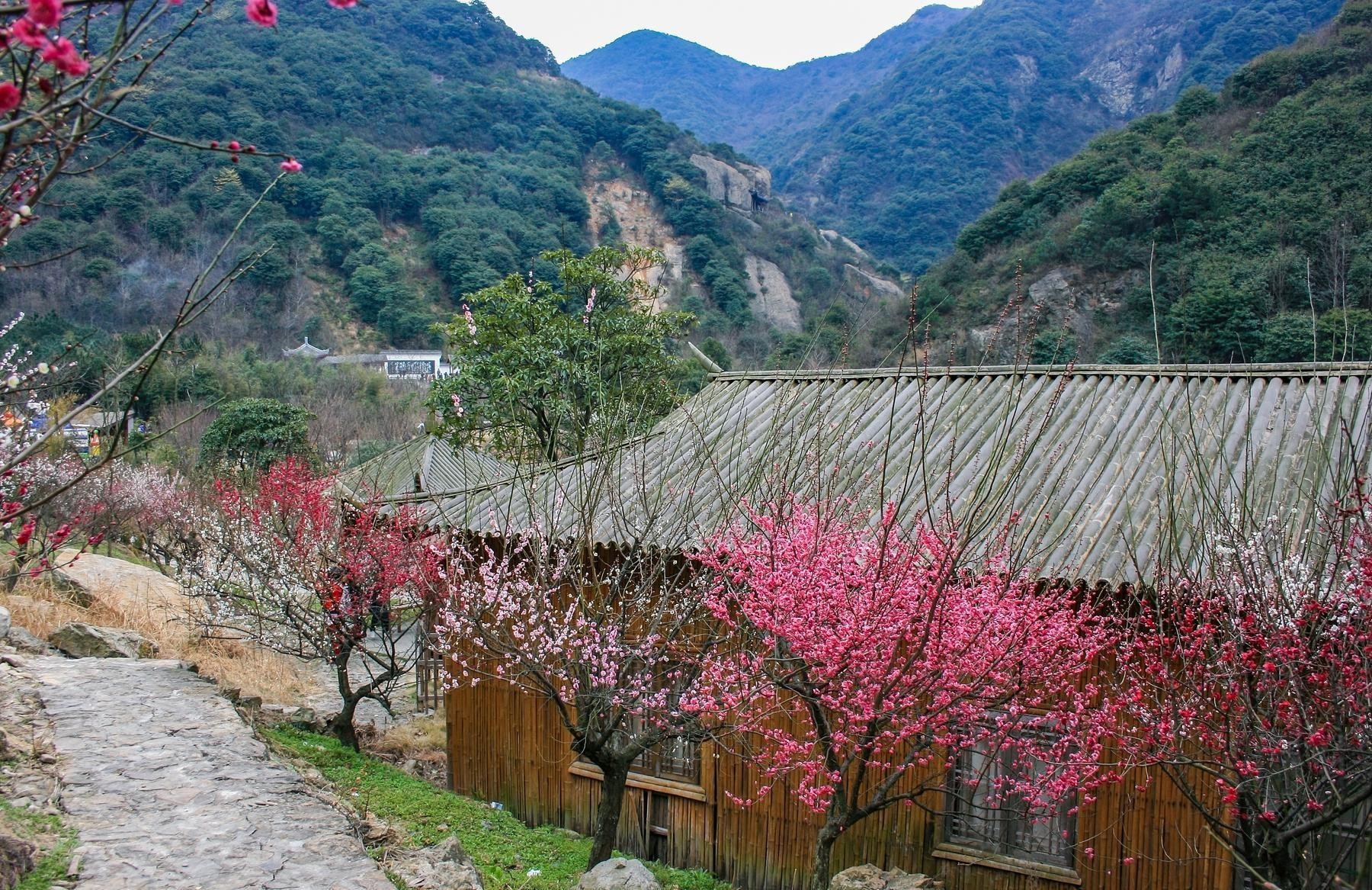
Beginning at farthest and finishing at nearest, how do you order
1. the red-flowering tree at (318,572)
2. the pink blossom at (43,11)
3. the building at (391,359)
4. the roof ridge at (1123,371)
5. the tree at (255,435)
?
the building at (391,359) < the tree at (255,435) < the red-flowering tree at (318,572) < the roof ridge at (1123,371) < the pink blossom at (43,11)

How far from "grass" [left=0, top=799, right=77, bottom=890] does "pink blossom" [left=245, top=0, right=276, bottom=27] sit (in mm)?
4471

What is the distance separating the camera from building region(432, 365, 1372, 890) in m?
6.44

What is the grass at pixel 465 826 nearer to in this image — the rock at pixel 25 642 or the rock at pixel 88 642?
the rock at pixel 88 642

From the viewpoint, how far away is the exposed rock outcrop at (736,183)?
62.7 m

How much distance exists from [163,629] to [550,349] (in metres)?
7.08

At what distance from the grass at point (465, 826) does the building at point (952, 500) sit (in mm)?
399

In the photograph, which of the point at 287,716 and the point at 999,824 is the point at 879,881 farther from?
the point at 287,716

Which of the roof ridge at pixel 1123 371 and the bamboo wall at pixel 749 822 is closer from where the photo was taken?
the bamboo wall at pixel 749 822

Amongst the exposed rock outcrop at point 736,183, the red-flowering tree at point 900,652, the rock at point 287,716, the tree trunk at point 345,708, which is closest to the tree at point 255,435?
the rock at point 287,716

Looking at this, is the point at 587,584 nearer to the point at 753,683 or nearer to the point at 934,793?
the point at 753,683

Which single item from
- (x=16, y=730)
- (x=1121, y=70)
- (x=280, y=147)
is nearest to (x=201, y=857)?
(x=16, y=730)

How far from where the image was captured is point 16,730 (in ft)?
21.7

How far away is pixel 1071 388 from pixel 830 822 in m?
5.18

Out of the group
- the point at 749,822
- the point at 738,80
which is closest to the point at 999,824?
the point at 749,822
